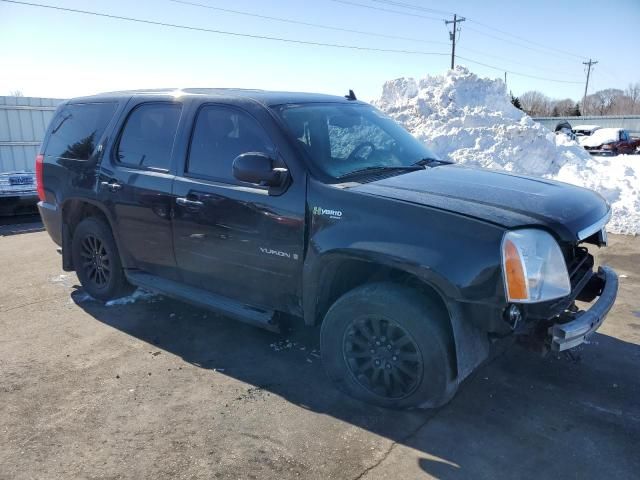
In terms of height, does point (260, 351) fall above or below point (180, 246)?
below

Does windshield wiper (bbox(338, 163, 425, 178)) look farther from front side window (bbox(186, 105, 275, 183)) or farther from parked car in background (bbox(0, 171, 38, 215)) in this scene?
parked car in background (bbox(0, 171, 38, 215))

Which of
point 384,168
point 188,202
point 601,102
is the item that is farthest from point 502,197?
point 601,102

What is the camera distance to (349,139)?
382 centimetres

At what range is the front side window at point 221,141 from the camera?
361 centimetres

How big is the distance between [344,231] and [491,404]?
1.49 meters

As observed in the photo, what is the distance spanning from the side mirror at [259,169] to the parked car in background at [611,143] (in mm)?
23463

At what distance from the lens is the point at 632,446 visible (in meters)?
2.86

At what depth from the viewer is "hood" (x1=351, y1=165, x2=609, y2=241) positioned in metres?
2.81

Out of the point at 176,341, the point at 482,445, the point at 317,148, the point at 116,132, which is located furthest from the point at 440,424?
the point at 116,132

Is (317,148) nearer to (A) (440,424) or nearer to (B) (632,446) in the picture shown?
(A) (440,424)

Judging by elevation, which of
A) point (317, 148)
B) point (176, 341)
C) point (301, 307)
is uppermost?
point (317, 148)

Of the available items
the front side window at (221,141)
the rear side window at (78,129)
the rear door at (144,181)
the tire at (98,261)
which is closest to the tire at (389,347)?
the front side window at (221,141)

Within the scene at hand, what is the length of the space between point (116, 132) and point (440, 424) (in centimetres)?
360

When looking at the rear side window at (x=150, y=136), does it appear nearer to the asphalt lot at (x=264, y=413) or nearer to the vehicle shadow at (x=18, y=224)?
the asphalt lot at (x=264, y=413)
